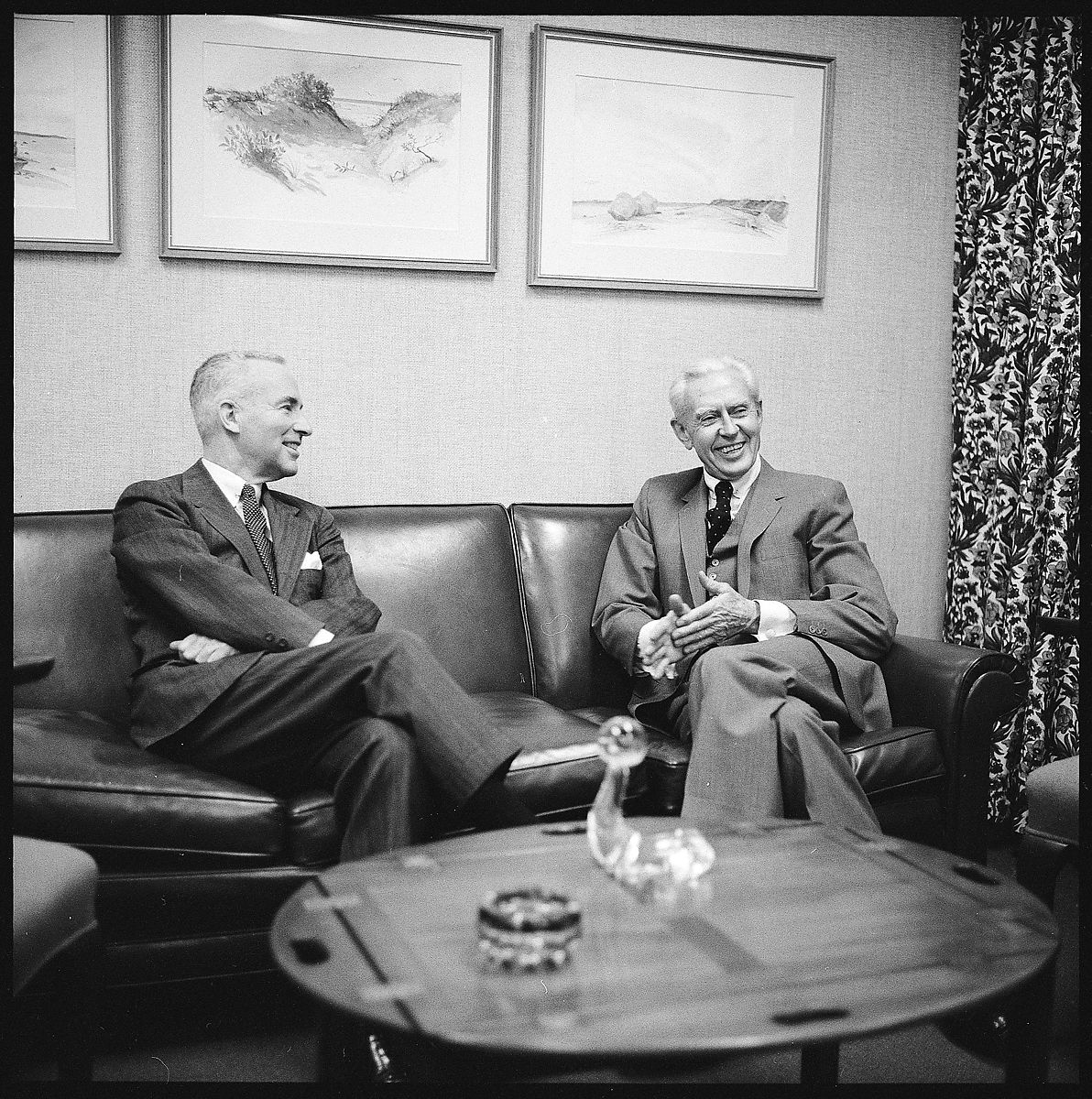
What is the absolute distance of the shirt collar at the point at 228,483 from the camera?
2.71 meters

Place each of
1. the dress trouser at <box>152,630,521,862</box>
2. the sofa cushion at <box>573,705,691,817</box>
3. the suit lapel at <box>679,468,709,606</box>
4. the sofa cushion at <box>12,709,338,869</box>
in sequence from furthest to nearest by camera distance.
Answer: the suit lapel at <box>679,468,709,606</box> → the sofa cushion at <box>573,705,691,817</box> → the dress trouser at <box>152,630,521,862</box> → the sofa cushion at <box>12,709,338,869</box>

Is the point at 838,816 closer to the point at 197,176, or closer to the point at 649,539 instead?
the point at 649,539

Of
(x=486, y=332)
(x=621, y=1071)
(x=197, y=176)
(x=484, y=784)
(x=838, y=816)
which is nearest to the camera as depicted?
(x=621, y=1071)

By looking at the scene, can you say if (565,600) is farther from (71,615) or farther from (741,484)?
(71,615)

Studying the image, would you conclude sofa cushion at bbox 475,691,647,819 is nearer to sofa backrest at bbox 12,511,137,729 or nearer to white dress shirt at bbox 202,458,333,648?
white dress shirt at bbox 202,458,333,648

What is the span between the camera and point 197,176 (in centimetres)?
304

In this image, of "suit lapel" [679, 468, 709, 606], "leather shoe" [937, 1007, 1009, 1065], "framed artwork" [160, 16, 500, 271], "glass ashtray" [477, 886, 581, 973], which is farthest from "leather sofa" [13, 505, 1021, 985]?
"glass ashtray" [477, 886, 581, 973]

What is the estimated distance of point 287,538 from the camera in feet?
8.95

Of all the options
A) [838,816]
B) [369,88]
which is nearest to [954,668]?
[838,816]

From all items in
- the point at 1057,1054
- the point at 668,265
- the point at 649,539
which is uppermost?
the point at 668,265

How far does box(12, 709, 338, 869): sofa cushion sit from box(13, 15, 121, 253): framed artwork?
141 centimetres

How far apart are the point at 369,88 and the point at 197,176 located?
53cm

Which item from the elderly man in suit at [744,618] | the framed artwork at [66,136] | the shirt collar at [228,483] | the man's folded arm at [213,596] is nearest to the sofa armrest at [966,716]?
the elderly man in suit at [744,618]

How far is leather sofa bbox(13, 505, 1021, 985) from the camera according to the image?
2.10m
